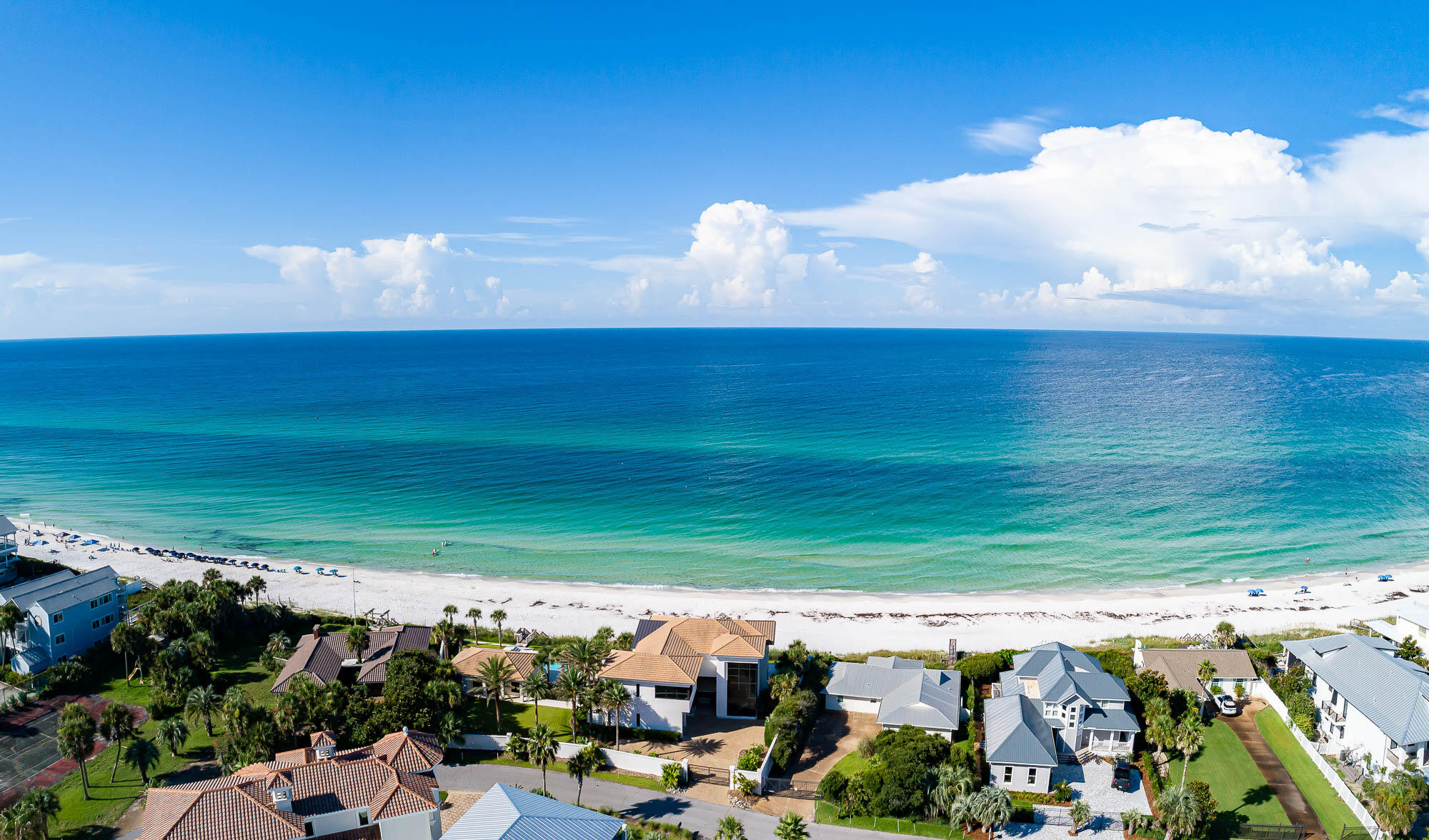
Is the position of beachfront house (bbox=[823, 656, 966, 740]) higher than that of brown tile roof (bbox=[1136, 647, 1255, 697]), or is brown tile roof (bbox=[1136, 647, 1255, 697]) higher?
brown tile roof (bbox=[1136, 647, 1255, 697])

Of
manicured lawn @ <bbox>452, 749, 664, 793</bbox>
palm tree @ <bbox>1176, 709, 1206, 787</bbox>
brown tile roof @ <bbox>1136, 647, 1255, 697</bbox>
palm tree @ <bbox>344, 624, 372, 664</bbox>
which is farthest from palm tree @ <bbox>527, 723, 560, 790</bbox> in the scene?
brown tile roof @ <bbox>1136, 647, 1255, 697</bbox>

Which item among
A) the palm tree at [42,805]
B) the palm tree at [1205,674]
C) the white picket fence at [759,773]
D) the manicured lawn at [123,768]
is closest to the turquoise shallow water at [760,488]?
the palm tree at [1205,674]

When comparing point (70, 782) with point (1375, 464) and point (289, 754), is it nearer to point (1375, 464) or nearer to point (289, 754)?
point (289, 754)

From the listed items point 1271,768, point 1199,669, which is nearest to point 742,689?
point 1271,768

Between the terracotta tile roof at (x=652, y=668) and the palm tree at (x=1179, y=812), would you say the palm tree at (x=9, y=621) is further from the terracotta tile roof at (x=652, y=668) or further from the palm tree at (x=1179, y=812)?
the palm tree at (x=1179, y=812)

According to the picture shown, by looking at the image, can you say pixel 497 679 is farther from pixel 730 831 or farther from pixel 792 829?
pixel 792 829

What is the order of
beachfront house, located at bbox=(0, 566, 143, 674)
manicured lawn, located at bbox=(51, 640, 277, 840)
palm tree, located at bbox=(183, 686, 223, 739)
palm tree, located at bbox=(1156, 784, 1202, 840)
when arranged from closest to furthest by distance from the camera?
palm tree, located at bbox=(1156, 784, 1202, 840), manicured lawn, located at bbox=(51, 640, 277, 840), palm tree, located at bbox=(183, 686, 223, 739), beachfront house, located at bbox=(0, 566, 143, 674)

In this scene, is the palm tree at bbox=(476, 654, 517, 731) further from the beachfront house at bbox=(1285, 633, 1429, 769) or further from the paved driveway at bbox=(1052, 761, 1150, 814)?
the beachfront house at bbox=(1285, 633, 1429, 769)
